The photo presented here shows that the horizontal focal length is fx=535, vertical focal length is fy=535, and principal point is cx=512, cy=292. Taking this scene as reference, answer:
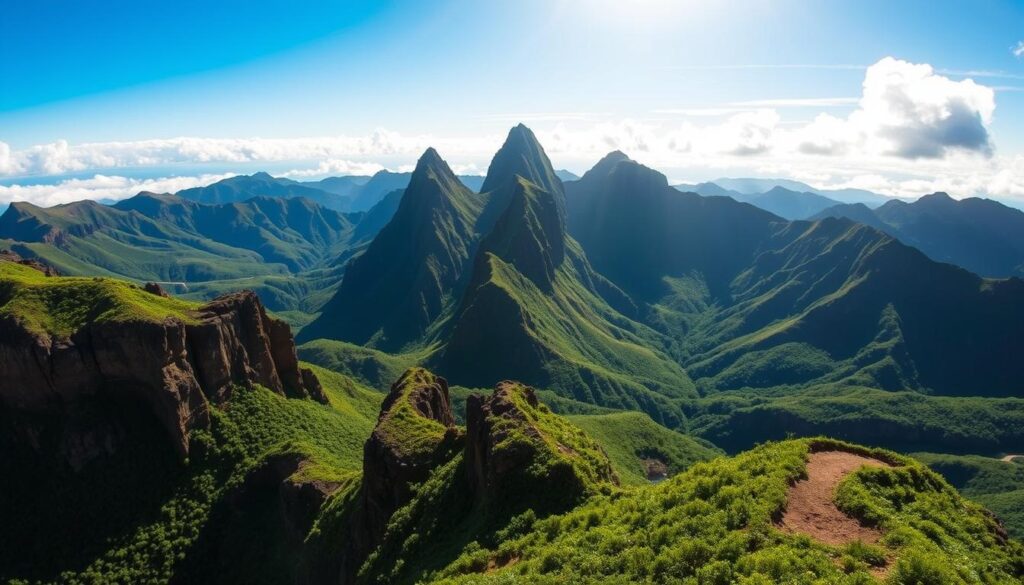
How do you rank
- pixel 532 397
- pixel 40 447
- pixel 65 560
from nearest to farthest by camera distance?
pixel 532 397 → pixel 65 560 → pixel 40 447

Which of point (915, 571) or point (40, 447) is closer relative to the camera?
point (915, 571)

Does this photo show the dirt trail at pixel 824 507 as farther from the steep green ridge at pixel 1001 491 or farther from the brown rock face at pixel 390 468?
the steep green ridge at pixel 1001 491

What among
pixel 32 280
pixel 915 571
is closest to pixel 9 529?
pixel 32 280

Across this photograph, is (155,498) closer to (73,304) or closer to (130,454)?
(130,454)

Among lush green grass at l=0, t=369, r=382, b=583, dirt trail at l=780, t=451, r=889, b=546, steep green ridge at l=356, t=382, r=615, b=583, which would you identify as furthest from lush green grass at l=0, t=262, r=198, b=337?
dirt trail at l=780, t=451, r=889, b=546

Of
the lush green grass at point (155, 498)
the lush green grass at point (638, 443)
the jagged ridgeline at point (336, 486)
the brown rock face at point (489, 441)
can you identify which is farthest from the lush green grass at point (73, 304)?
the lush green grass at point (638, 443)

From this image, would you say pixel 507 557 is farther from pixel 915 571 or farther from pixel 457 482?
pixel 915 571

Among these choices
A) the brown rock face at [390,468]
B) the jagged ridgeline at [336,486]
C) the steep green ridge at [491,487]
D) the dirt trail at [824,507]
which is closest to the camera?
the dirt trail at [824,507]
